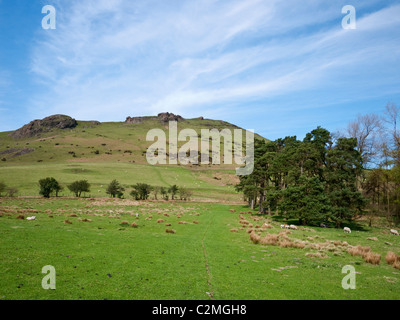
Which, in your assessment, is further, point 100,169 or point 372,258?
point 100,169

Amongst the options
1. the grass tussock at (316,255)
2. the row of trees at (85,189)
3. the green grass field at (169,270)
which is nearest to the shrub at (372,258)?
the green grass field at (169,270)

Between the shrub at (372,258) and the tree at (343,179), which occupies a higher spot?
the tree at (343,179)

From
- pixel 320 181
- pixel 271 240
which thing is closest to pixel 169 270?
pixel 271 240

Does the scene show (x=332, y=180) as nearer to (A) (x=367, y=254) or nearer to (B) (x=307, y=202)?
(B) (x=307, y=202)

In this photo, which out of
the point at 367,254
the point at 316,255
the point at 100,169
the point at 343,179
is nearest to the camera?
the point at 367,254

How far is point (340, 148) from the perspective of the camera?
4097 centimetres

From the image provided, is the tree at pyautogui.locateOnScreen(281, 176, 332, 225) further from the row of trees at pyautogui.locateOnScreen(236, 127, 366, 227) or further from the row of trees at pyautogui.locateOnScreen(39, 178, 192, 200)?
the row of trees at pyautogui.locateOnScreen(39, 178, 192, 200)

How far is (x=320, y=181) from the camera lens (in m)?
41.8

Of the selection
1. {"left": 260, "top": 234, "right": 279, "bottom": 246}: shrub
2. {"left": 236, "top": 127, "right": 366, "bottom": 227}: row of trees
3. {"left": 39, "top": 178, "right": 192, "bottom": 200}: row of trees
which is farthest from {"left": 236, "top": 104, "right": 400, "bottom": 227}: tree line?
{"left": 39, "top": 178, "right": 192, "bottom": 200}: row of trees

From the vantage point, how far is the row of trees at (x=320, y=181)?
120ft

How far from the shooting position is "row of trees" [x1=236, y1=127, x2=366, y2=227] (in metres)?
36.6

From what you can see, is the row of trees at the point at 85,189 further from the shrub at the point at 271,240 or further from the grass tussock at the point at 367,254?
the grass tussock at the point at 367,254
